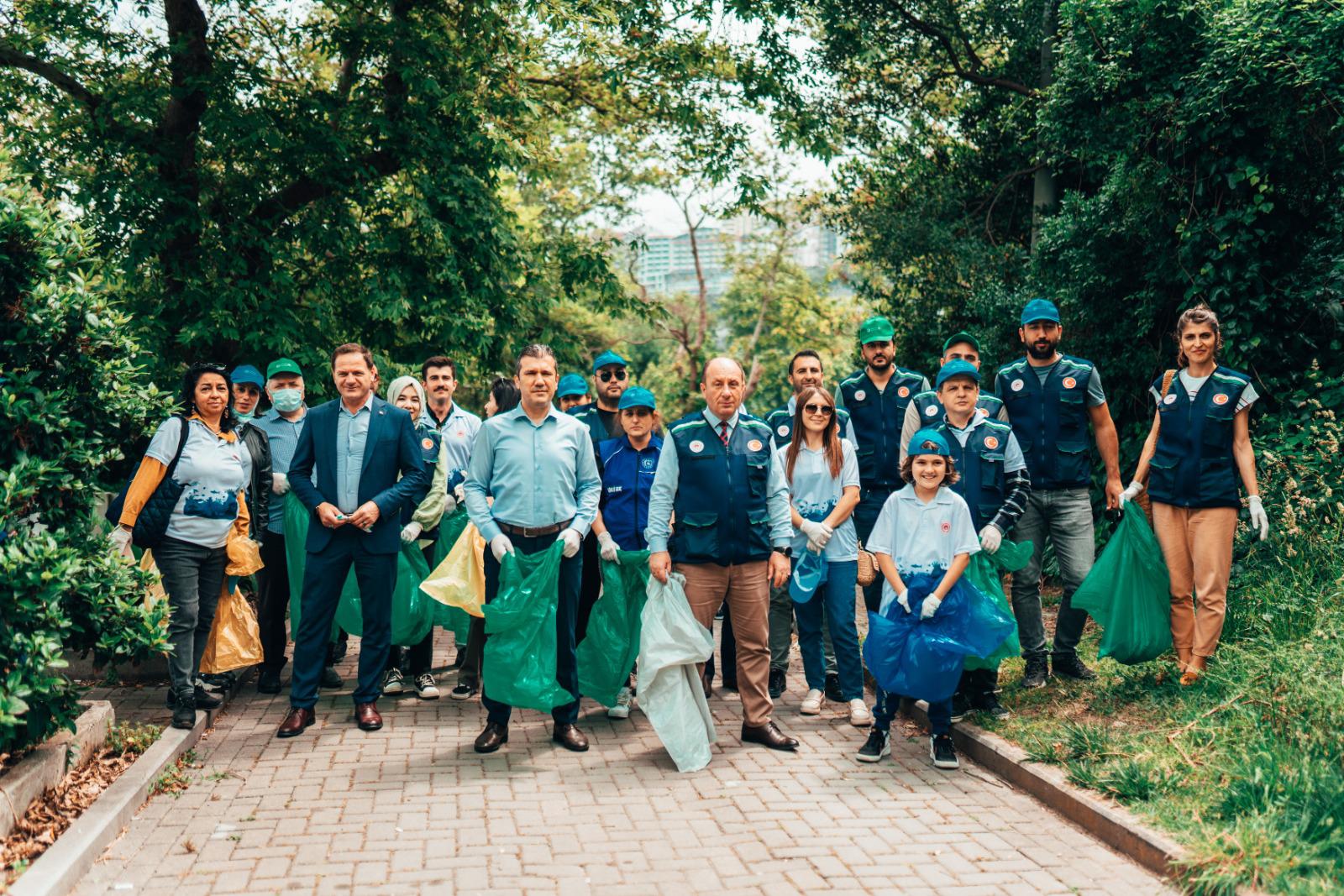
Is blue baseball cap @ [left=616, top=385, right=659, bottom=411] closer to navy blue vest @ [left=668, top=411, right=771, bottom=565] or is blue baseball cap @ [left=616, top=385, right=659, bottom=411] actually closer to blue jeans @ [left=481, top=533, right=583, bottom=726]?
navy blue vest @ [left=668, top=411, right=771, bottom=565]

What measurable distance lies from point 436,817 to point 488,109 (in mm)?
8552

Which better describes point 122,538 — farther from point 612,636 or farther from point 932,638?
point 932,638

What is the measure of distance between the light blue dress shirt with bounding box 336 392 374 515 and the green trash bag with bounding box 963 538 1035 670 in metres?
3.46

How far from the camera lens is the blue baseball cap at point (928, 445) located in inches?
235

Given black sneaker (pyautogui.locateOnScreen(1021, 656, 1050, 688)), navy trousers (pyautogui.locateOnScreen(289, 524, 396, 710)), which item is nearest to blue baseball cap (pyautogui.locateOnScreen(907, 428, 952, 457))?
black sneaker (pyautogui.locateOnScreen(1021, 656, 1050, 688))

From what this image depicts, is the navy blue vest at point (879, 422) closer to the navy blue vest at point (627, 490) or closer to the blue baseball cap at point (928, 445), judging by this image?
the blue baseball cap at point (928, 445)

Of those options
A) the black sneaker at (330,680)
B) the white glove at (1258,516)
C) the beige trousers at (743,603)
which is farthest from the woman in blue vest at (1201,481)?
the black sneaker at (330,680)

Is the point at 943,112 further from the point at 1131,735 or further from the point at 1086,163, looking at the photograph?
the point at 1131,735

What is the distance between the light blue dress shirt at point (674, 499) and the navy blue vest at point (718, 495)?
3cm

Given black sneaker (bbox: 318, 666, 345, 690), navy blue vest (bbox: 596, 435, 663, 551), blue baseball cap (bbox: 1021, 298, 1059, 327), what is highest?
blue baseball cap (bbox: 1021, 298, 1059, 327)

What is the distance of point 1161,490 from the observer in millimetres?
6414

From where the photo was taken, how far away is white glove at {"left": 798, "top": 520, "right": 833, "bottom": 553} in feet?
21.4

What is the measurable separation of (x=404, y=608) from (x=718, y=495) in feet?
8.11

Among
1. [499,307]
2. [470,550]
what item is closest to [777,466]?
[470,550]
